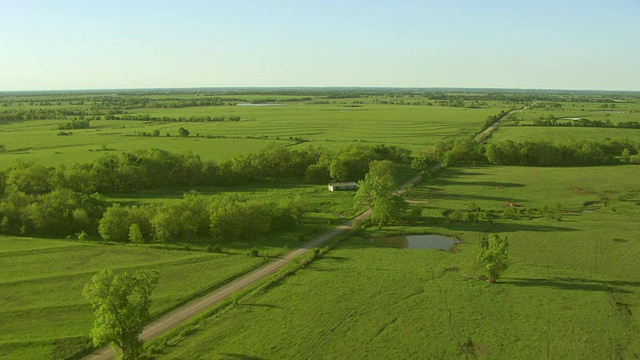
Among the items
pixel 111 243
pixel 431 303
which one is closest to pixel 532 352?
pixel 431 303

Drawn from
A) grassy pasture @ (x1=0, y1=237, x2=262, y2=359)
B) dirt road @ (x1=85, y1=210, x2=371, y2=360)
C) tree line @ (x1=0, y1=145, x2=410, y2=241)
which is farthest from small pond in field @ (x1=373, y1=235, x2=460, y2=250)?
grassy pasture @ (x1=0, y1=237, x2=262, y2=359)

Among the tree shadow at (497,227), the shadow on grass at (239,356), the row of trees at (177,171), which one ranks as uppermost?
the row of trees at (177,171)

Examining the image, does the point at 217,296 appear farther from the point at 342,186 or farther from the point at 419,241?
the point at 342,186

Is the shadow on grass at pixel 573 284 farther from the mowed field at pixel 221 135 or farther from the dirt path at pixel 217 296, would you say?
the mowed field at pixel 221 135

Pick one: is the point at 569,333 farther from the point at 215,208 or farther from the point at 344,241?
the point at 215,208

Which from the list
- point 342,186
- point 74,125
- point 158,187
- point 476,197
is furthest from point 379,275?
point 74,125

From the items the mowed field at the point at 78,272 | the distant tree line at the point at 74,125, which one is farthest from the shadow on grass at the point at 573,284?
the distant tree line at the point at 74,125
